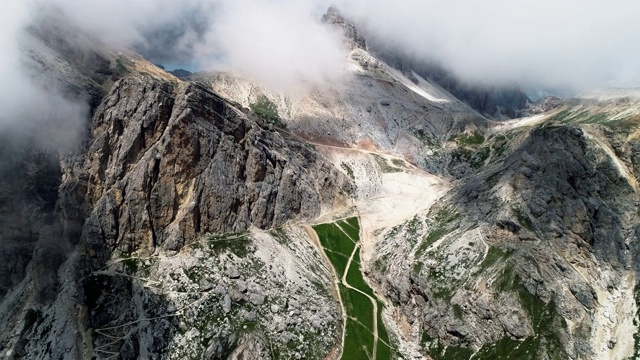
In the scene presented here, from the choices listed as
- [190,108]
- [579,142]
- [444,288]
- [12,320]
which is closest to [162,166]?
[190,108]

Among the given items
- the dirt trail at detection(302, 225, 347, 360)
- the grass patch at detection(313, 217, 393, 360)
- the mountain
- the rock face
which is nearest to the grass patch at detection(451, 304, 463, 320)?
the mountain

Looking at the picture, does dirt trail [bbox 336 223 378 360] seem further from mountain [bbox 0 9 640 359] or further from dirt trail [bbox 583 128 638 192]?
dirt trail [bbox 583 128 638 192]

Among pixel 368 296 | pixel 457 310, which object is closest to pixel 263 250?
pixel 368 296

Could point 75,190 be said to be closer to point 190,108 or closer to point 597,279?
point 190,108

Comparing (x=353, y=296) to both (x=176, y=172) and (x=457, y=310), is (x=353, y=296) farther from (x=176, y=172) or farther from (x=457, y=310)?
(x=176, y=172)

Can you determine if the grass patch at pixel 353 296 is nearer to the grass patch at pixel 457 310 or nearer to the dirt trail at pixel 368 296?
the dirt trail at pixel 368 296

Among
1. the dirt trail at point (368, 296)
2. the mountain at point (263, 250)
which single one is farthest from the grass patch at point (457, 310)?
the dirt trail at point (368, 296)
